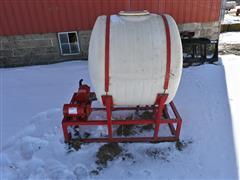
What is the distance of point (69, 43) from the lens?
7047 mm

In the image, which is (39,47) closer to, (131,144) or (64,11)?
(64,11)

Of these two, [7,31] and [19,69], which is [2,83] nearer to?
[19,69]

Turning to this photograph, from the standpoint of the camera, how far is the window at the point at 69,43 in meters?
6.93

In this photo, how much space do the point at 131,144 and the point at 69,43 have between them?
4.39 metres

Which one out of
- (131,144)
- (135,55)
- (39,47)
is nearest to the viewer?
(135,55)

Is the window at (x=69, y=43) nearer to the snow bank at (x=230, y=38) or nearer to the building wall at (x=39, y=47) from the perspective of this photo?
the building wall at (x=39, y=47)

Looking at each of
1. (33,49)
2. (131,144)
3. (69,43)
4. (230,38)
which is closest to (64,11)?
(69,43)

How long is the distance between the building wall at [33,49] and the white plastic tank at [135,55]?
4.03m

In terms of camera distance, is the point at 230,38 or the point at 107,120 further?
the point at 230,38

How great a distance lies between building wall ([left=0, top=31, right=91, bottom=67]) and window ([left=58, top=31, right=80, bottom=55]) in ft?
0.40

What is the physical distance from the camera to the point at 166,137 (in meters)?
3.67

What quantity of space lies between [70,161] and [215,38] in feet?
20.1

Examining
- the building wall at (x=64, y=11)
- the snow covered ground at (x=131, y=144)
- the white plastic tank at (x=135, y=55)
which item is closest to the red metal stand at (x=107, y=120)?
the snow covered ground at (x=131, y=144)

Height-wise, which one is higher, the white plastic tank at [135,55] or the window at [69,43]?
the white plastic tank at [135,55]
